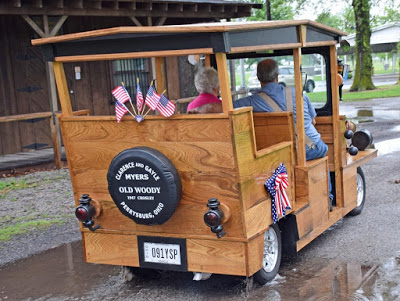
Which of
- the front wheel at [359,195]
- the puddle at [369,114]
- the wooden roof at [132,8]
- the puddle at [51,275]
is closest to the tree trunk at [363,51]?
the puddle at [369,114]

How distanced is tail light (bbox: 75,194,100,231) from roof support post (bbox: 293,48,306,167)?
181cm

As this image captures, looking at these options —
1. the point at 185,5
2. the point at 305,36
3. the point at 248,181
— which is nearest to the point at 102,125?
the point at 248,181

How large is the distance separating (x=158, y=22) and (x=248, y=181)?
1000 cm

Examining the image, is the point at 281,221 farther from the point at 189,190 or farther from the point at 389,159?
the point at 389,159

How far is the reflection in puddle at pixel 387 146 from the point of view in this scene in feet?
36.8

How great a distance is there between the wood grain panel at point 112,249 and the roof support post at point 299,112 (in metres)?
1.59

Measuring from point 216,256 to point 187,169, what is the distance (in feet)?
2.23

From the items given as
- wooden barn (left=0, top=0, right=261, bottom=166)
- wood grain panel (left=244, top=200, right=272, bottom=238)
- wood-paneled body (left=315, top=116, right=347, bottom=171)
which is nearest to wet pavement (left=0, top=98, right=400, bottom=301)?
wood grain panel (left=244, top=200, right=272, bottom=238)

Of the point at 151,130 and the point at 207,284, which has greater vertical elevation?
the point at 151,130

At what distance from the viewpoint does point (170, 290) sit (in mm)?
5121

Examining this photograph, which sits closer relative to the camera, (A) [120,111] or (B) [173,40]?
(B) [173,40]

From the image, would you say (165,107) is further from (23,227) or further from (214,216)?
(23,227)

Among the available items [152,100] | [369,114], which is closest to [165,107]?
[152,100]

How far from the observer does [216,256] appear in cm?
470
